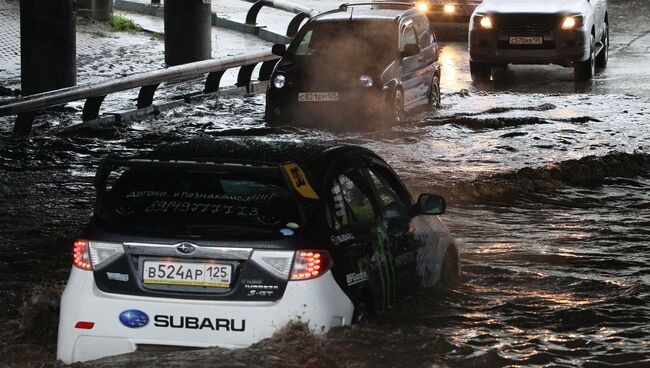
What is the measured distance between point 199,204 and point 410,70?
511 inches

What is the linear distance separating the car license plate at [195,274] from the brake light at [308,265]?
0.33m

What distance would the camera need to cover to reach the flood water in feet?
25.3

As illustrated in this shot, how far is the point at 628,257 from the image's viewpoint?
1118 cm

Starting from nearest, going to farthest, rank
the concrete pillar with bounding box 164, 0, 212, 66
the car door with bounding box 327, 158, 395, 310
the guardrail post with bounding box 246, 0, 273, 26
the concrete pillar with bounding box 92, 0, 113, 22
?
the car door with bounding box 327, 158, 395, 310
the concrete pillar with bounding box 164, 0, 212, 66
the guardrail post with bounding box 246, 0, 273, 26
the concrete pillar with bounding box 92, 0, 113, 22

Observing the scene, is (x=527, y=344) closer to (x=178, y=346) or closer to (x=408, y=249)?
(x=408, y=249)

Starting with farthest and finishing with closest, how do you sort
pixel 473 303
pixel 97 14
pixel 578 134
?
pixel 97 14 < pixel 578 134 < pixel 473 303

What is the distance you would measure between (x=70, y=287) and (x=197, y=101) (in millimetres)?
14578

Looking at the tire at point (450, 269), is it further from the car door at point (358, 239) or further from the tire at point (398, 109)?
the tire at point (398, 109)

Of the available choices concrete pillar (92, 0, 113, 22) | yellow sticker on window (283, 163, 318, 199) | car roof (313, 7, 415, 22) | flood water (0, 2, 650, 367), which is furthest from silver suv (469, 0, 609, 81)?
yellow sticker on window (283, 163, 318, 199)

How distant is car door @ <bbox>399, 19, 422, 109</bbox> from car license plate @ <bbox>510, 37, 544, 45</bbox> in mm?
4539

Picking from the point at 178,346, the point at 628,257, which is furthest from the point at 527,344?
the point at 628,257

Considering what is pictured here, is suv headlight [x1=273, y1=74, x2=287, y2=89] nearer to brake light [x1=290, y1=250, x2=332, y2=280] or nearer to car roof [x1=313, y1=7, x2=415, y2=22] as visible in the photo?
car roof [x1=313, y1=7, x2=415, y2=22]

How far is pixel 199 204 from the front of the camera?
712cm

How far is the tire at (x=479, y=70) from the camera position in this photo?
2472 cm
